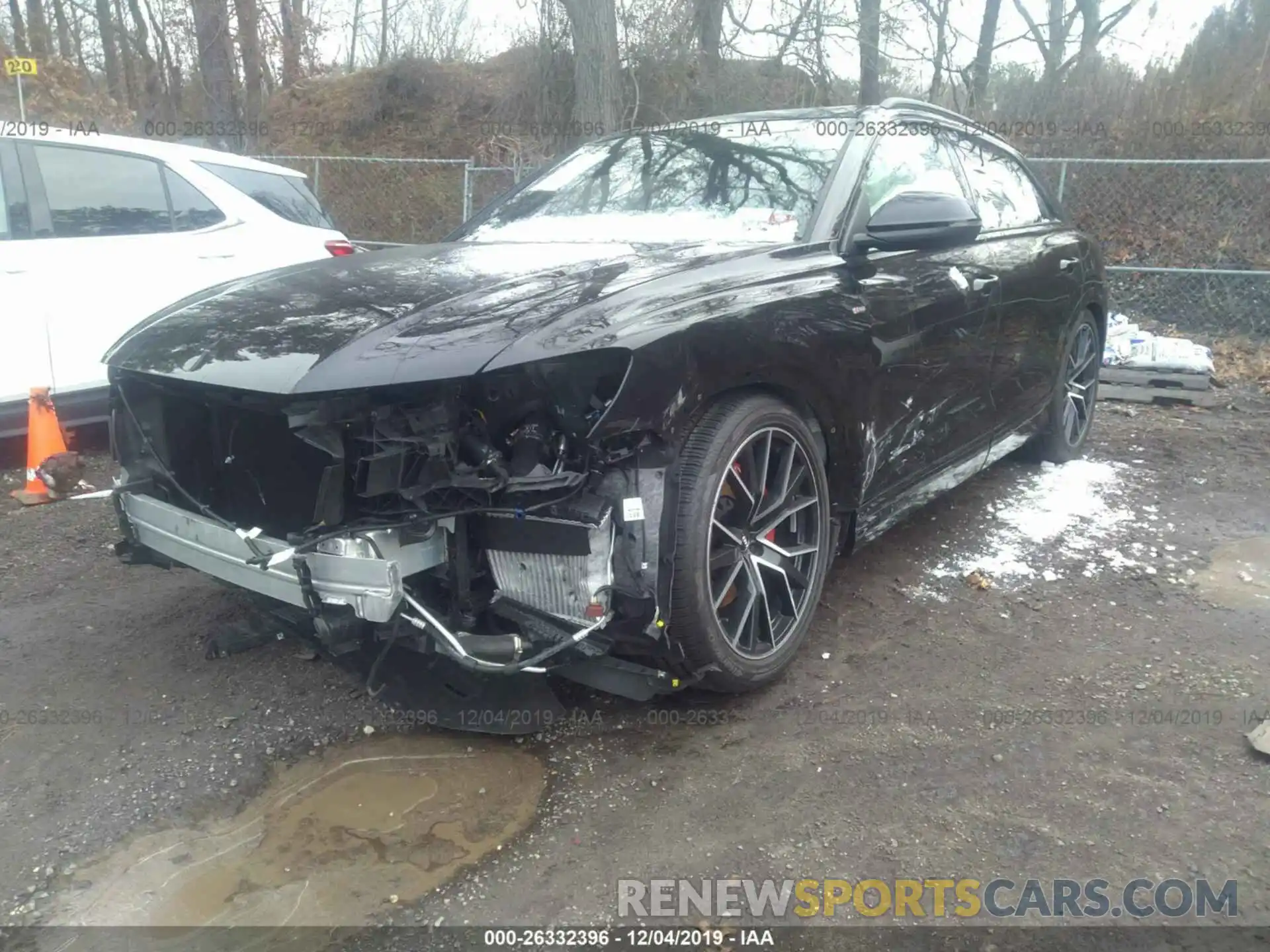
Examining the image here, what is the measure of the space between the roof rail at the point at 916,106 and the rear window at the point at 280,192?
3.92m

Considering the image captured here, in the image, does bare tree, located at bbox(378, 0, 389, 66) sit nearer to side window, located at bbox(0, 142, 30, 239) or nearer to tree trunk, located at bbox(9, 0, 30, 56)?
tree trunk, located at bbox(9, 0, 30, 56)

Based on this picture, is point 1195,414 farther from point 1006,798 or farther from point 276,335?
point 276,335

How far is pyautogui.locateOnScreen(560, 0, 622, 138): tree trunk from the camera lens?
10.2 meters

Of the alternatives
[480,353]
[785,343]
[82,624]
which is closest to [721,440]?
[785,343]

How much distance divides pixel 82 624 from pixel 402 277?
187 cm

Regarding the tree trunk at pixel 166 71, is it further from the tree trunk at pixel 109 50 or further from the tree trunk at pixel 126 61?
the tree trunk at pixel 109 50

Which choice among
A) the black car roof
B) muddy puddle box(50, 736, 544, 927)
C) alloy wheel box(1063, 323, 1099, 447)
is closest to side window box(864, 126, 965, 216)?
the black car roof

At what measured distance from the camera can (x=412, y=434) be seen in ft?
7.54

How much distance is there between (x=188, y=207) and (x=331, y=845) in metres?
4.53

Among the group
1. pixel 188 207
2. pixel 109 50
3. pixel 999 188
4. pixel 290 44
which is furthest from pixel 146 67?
pixel 999 188

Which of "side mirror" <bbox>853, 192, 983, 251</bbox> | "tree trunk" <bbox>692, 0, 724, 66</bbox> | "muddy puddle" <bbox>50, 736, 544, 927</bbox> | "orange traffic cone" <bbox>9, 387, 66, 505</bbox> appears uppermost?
"tree trunk" <bbox>692, 0, 724, 66</bbox>

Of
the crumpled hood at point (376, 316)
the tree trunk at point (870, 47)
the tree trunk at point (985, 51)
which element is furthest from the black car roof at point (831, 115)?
the tree trunk at point (985, 51)

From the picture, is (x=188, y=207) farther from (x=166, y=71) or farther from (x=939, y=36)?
(x=166, y=71)

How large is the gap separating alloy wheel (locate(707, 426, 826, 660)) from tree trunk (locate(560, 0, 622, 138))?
28.5ft
